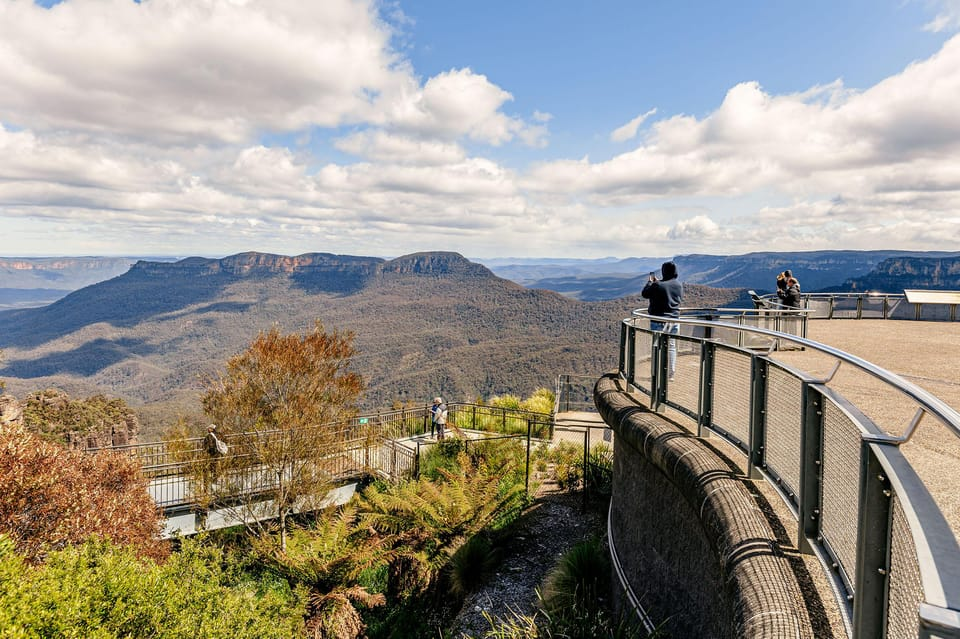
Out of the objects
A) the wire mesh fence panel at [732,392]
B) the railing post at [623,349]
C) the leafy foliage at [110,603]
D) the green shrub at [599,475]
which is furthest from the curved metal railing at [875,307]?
the leafy foliage at [110,603]

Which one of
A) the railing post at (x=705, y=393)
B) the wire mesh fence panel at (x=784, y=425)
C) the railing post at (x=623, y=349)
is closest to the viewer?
the wire mesh fence panel at (x=784, y=425)

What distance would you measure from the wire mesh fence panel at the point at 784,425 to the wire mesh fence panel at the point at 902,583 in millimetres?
1243

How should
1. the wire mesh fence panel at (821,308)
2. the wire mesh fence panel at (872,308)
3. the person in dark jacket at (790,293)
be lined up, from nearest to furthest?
the person in dark jacket at (790,293), the wire mesh fence panel at (821,308), the wire mesh fence panel at (872,308)

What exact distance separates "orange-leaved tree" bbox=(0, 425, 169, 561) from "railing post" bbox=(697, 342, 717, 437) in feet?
23.7

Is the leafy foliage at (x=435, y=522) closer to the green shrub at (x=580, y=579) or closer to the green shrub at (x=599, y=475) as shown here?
the green shrub at (x=599, y=475)

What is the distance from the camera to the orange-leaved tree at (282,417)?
50.8 feet

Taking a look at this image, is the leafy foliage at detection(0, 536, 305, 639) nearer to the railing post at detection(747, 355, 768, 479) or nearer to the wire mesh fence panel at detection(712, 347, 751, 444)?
the railing post at detection(747, 355, 768, 479)

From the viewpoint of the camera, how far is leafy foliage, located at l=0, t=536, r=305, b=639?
4.64 m

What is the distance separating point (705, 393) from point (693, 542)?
125 cm

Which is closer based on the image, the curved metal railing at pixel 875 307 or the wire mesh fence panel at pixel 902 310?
the curved metal railing at pixel 875 307

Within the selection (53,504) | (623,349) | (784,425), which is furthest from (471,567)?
(784,425)

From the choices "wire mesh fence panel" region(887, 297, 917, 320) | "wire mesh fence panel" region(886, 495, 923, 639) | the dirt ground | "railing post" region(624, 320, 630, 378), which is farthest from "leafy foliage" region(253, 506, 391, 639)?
"wire mesh fence panel" region(887, 297, 917, 320)

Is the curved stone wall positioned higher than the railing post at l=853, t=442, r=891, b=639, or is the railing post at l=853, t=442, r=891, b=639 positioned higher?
the railing post at l=853, t=442, r=891, b=639

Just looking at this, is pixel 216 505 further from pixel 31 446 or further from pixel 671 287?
pixel 671 287
